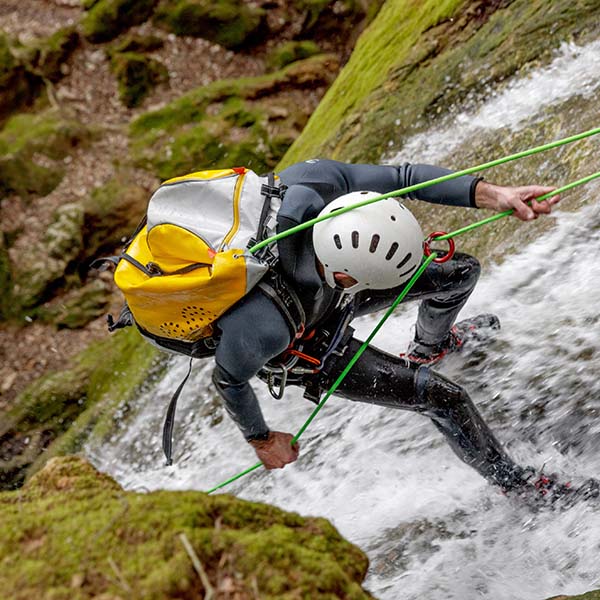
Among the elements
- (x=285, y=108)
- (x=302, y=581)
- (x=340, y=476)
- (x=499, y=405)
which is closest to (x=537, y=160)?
(x=499, y=405)

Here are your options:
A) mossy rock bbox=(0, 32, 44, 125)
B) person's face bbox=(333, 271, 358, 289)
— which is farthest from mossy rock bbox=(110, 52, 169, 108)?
person's face bbox=(333, 271, 358, 289)

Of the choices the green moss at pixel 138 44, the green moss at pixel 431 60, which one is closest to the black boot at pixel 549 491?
the green moss at pixel 431 60

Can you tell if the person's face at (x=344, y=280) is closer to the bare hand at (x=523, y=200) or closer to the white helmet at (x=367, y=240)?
the white helmet at (x=367, y=240)

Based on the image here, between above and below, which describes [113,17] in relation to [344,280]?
above

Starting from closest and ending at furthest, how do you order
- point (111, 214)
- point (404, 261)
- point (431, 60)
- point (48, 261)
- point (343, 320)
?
point (404, 261) → point (343, 320) → point (431, 60) → point (48, 261) → point (111, 214)

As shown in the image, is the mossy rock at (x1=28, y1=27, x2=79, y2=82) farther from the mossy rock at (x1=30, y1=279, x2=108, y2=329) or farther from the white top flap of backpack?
the white top flap of backpack

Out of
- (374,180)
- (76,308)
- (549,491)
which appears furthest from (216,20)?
(549,491)

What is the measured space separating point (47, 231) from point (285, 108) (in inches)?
172

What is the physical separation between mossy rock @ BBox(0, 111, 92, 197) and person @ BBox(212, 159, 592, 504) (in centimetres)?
873

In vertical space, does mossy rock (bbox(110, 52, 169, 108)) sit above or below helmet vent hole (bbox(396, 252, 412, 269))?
above

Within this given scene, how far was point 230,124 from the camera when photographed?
11219mm

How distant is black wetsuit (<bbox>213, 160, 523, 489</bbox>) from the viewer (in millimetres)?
3150

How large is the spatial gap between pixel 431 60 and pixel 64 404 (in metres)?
5.88

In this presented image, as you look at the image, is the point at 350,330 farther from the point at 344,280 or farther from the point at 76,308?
the point at 76,308
